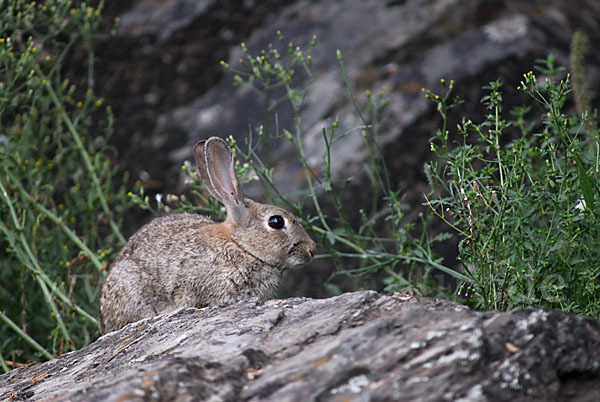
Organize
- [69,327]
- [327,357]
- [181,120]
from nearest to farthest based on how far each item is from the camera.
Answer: [327,357], [69,327], [181,120]

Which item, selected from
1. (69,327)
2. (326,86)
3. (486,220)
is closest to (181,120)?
(326,86)

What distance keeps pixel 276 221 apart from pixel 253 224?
7.4 inches

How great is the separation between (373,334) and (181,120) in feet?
19.1

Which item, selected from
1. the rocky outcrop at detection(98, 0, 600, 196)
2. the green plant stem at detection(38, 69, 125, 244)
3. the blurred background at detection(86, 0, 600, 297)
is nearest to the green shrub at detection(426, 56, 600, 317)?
the blurred background at detection(86, 0, 600, 297)

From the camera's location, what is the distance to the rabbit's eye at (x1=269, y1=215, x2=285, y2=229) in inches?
219

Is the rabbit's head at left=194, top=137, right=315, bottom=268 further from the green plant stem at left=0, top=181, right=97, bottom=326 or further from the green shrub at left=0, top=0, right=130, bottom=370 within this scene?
the green plant stem at left=0, top=181, right=97, bottom=326

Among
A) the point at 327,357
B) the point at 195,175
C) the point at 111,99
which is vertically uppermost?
the point at 111,99

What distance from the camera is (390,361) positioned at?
2.86m

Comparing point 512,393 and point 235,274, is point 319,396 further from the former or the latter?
point 235,274

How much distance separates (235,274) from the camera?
5.25 metres

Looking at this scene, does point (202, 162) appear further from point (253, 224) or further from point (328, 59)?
point (328, 59)

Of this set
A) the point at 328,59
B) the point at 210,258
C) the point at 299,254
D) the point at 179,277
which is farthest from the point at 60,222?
the point at 328,59

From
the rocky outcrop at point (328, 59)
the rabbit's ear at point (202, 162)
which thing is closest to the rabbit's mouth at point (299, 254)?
the rabbit's ear at point (202, 162)

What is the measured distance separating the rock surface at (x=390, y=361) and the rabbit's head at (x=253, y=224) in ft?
6.44
